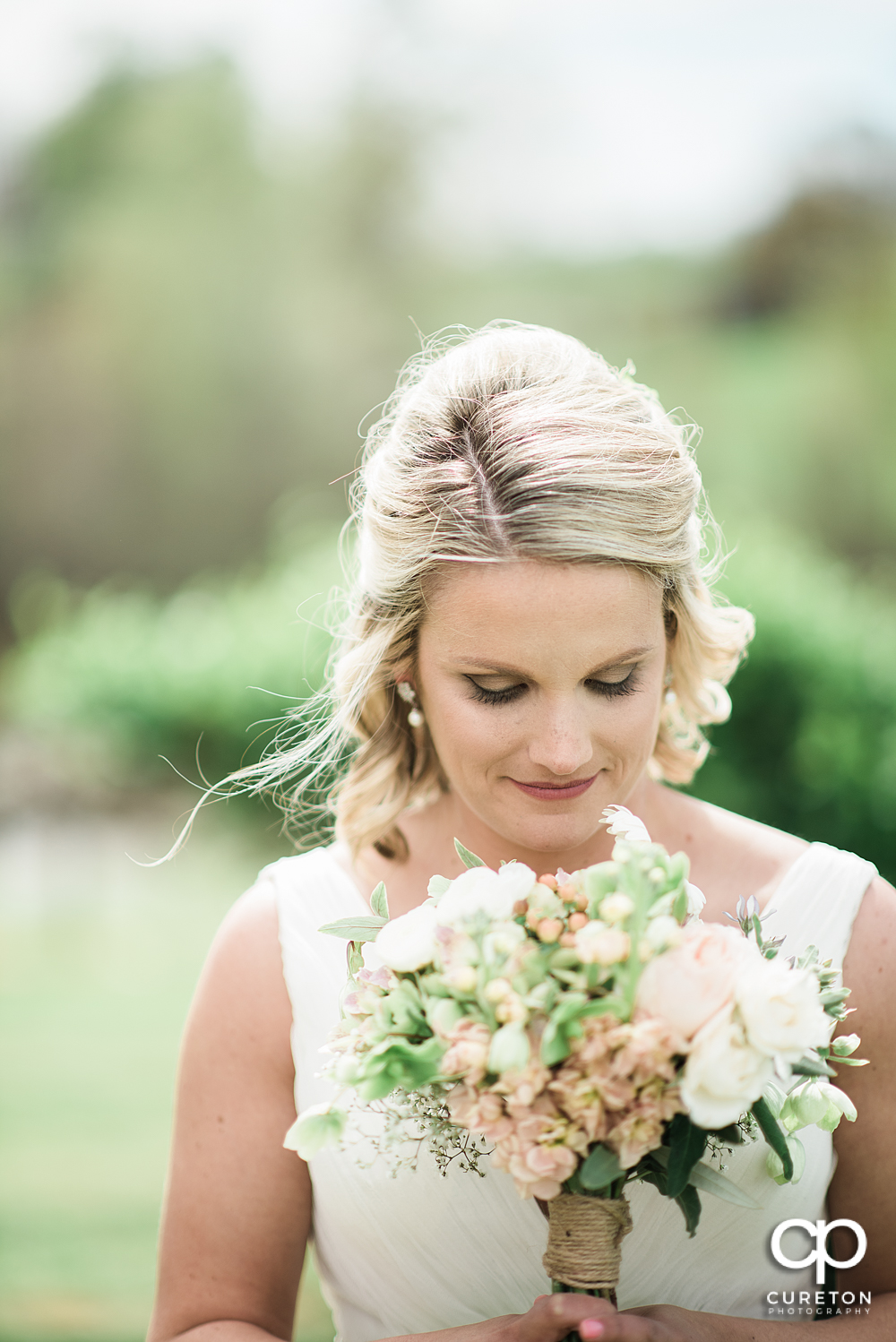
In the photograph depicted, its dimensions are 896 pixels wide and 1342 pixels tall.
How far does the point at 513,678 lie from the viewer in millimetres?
1934

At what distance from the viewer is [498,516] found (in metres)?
1.97

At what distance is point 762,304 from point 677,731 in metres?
12.1

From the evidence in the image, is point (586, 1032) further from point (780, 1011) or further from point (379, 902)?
point (379, 902)

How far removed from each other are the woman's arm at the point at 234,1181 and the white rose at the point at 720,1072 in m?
1.08

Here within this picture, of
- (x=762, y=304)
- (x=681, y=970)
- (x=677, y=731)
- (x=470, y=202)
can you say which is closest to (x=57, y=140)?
(x=470, y=202)

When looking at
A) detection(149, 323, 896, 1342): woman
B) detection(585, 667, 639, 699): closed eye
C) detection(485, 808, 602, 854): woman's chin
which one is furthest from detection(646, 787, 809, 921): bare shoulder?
detection(585, 667, 639, 699): closed eye

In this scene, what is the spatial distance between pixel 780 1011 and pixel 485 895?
1.27ft

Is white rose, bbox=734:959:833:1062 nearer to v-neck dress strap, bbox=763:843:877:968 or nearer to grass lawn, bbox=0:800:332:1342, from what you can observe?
v-neck dress strap, bbox=763:843:877:968

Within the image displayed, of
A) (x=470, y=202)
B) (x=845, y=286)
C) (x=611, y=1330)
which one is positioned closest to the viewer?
(x=611, y=1330)

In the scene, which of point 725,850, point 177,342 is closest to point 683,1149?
point 725,850

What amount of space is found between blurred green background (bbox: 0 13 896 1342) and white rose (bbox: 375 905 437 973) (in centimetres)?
290

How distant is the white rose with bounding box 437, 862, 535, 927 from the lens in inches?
57.9

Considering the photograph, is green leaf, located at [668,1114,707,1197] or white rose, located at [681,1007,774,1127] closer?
white rose, located at [681,1007,774,1127]

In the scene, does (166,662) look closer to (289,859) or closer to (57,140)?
(289,859)
